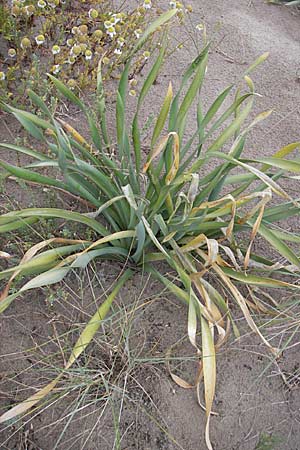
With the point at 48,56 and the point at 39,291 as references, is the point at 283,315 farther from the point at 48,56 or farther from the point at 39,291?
the point at 48,56

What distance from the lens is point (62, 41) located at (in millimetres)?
2602

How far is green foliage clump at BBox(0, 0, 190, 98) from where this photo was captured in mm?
2303

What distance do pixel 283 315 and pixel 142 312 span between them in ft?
1.72

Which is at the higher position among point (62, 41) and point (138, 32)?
point (138, 32)

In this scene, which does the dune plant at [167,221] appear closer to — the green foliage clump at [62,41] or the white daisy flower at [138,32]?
the green foliage clump at [62,41]

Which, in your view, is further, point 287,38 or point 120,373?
point 287,38

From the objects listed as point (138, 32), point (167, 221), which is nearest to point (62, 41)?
point (138, 32)

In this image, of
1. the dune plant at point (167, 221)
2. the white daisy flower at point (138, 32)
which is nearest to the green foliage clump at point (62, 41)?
the white daisy flower at point (138, 32)

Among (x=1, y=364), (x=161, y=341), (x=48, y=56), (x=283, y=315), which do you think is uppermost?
(x=48, y=56)

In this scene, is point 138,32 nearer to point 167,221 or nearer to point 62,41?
point 62,41

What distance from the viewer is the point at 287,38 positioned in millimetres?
3363

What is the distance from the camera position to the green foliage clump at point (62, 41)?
2303 millimetres

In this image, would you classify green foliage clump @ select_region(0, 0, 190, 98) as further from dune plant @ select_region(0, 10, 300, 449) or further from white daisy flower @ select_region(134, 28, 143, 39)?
dune plant @ select_region(0, 10, 300, 449)

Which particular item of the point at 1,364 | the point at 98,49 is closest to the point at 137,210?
the point at 1,364
